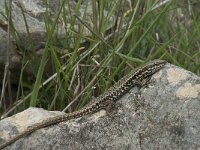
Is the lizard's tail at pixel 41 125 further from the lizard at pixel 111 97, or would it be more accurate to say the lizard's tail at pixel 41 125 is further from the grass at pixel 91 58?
the grass at pixel 91 58

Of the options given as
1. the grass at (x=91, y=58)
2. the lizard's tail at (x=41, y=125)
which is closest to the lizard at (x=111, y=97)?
the lizard's tail at (x=41, y=125)

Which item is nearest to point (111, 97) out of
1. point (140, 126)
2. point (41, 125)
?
point (140, 126)

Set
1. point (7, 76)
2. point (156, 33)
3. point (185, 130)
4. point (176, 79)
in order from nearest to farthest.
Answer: point (185, 130) → point (176, 79) → point (7, 76) → point (156, 33)

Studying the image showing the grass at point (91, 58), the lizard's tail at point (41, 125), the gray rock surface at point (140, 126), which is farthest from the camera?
the grass at point (91, 58)

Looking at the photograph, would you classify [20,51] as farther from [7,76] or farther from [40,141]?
[40,141]

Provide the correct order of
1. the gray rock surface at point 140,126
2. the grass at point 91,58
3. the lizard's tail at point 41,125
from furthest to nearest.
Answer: the grass at point 91,58 → the lizard's tail at point 41,125 → the gray rock surface at point 140,126

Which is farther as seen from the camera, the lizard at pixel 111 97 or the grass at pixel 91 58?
the grass at pixel 91 58

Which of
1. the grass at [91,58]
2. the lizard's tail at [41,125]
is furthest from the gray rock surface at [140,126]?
the grass at [91,58]

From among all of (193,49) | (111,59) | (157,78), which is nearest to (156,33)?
(193,49)
